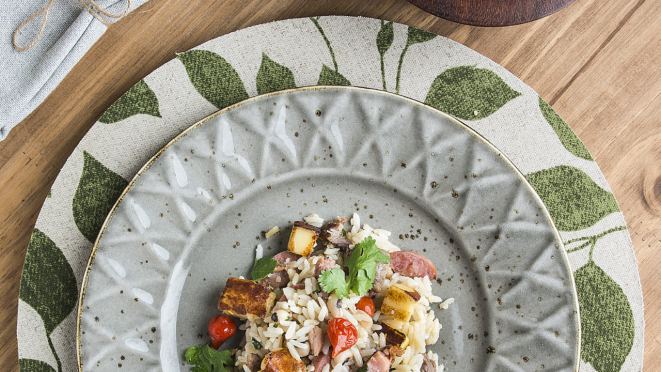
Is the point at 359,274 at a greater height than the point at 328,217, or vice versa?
the point at 328,217

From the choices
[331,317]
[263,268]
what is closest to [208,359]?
[263,268]

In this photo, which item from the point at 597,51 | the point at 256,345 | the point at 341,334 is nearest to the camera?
the point at 341,334

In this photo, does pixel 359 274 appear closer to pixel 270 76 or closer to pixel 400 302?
pixel 400 302

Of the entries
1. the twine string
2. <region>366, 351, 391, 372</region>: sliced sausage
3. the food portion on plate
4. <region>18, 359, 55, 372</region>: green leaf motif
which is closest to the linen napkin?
the twine string

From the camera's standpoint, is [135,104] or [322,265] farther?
[135,104]

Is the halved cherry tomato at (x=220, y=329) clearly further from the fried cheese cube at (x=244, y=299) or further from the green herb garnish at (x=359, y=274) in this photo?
the green herb garnish at (x=359, y=274)

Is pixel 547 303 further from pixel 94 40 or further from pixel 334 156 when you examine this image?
pixel 94 40

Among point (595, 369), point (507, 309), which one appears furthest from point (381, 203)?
point (595, 369)
